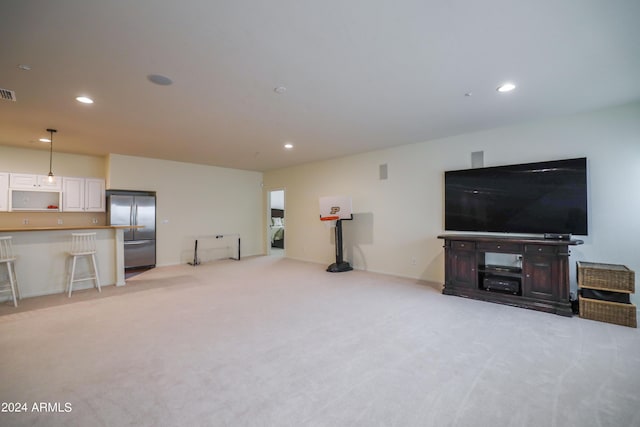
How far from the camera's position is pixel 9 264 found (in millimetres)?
3787

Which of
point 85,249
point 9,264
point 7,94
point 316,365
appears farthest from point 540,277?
point 9,264

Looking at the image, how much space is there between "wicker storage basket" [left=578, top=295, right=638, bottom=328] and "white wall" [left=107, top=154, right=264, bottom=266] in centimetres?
739

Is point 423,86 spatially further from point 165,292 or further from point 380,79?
point 165,292

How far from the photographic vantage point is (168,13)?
6.15ft

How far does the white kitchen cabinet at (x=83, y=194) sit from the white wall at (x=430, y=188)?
13.4ft

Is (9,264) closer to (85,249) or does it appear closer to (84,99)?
(85,249)

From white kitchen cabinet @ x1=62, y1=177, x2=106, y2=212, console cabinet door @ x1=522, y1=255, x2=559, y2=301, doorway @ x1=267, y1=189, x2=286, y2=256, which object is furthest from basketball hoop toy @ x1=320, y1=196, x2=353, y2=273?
white kitchen cabinet @ x1=62, y1=177, x2=106, y2=212

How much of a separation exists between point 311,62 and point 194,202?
5853 millimetres

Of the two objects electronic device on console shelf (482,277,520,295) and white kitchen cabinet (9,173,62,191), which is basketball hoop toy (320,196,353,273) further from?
white kitchen cabinet (9,173,62,191)

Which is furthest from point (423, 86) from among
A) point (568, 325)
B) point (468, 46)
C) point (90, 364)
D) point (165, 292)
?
point (165, 292)

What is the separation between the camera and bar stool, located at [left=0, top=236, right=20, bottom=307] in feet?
12.3

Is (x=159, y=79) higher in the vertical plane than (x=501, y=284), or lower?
higher

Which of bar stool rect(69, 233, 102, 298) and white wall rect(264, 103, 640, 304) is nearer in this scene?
white wall rect(264, 103, 640, 304)

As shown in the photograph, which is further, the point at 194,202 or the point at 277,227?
the point at 277,227
